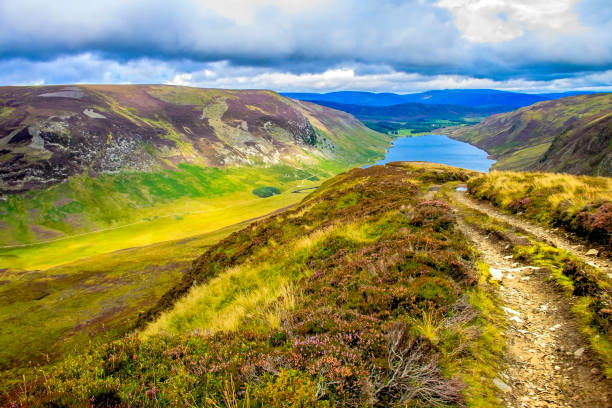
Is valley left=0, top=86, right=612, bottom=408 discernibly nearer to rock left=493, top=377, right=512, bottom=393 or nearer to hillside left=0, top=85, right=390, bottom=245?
rock left=493, top=377, right=512, bottom=393

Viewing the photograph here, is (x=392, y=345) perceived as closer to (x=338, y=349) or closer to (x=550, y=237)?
(x=338, y=349)

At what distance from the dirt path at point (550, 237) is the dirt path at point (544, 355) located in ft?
7.27

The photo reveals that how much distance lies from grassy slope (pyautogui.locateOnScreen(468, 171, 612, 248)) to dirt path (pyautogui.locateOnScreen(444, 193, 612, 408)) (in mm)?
4854

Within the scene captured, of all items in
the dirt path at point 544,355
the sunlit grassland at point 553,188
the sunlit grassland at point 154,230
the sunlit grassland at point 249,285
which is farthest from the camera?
the sunlit grassland at point 154,230

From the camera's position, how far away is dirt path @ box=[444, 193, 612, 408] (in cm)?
485

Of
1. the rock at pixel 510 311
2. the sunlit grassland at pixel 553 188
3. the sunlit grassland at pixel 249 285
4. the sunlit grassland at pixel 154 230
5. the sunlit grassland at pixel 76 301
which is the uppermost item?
the sunlit grassland at pixel 553 188

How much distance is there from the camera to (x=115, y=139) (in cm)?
16925

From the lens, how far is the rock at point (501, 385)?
504cm

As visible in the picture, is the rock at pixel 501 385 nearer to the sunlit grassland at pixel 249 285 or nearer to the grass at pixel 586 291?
the grass at pixel 586 291

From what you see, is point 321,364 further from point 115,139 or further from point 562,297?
point 115,139

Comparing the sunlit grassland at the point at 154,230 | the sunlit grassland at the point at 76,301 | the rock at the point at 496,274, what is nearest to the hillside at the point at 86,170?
the sunlit grassland at the point at 154,230

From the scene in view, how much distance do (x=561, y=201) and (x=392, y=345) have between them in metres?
15.4

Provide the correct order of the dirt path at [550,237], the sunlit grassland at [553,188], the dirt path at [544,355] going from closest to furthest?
the dirt path at [544,355]
the dirt path at [550,237]
the sunlit grassland at [553,188]

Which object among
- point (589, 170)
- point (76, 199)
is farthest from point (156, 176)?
point (589, 170)
